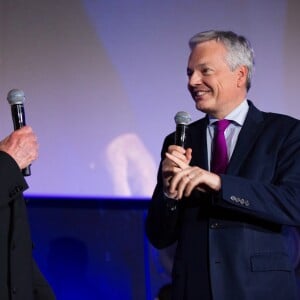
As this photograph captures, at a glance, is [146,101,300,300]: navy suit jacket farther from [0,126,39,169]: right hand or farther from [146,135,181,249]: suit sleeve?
[0,126,39,169]: right hand

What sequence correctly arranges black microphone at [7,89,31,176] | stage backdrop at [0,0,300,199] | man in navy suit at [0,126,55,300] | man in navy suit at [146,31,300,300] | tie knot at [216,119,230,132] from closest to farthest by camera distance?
man in navy suit at [0,126,55,300] < black microphone at [7,89,31,176] < man in navy suit at [146,31,300,300] < tie knot at [216,119,230,132] < stage backdrop at [0,0,300,199]

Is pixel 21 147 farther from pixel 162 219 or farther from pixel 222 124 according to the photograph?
pixel 222 124

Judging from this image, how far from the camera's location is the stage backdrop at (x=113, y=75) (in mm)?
2811

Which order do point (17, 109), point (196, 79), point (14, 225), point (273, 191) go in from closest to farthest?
point (14, 225)
point (17, 109)
point (273, 191)
point (196, 79)

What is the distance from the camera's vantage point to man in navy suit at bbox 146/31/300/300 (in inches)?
66.7

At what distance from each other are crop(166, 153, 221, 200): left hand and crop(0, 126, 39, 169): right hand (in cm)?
40

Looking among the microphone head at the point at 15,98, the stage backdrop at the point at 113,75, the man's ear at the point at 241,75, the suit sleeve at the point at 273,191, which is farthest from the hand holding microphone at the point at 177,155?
the stage backdrop at the point at 113,75

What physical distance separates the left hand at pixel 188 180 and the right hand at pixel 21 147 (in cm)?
40

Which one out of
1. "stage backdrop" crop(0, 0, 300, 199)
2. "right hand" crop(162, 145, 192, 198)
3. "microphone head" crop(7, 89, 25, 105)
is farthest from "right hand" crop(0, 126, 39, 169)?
"stage backdrop" crop(0, 0, 300, 199)

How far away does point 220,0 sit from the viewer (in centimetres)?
295

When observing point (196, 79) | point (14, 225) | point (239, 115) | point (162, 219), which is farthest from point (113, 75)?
point (14, 225)

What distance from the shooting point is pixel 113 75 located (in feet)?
9.46

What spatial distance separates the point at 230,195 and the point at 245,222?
15cm

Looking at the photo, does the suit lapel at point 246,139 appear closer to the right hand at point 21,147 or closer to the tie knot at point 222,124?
the tie knot at point 222,124
